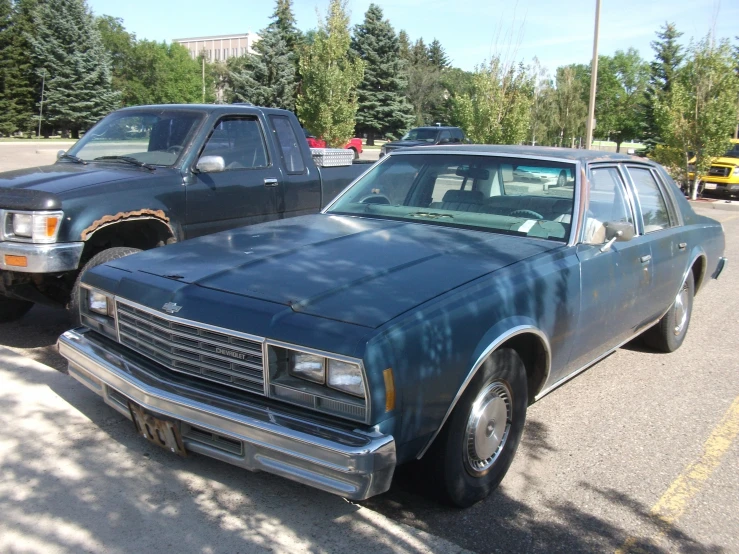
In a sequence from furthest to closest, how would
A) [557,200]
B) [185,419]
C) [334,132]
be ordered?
[334,132]
[557,200]
[185,419]

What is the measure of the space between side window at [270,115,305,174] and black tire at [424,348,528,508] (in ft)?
12.8

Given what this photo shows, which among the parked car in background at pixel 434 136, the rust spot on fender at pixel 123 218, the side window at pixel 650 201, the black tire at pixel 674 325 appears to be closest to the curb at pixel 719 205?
the parked car in background at pixel 434 136

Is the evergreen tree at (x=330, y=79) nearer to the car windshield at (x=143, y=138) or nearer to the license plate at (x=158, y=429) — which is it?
the car windshield at (x=143, y=138)

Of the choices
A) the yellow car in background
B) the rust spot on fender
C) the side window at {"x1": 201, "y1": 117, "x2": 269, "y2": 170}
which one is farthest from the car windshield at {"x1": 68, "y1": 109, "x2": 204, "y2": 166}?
the yellow car in background

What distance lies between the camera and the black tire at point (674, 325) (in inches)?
225

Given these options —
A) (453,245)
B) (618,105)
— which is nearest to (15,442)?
(453,245)

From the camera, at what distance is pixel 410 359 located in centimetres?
282

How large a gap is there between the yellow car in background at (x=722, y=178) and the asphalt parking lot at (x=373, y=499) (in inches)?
712

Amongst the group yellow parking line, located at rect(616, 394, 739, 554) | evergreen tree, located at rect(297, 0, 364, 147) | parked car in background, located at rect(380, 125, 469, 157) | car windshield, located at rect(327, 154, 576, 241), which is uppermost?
evergreen tree, located at rect(297, 0, 364, 147)

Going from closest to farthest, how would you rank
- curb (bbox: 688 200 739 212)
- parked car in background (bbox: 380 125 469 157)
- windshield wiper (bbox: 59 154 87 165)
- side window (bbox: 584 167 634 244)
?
1. side window (bbox: 584 167 634 244)
2. windshield wiper (bbox: 59 154 87 165)
3. curb (bbox: 688 200 739 212)
4. parked car in background (bbox: 380 125 469 157)

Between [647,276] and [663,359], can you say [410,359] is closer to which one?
[647,276]

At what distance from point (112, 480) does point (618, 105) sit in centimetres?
5545

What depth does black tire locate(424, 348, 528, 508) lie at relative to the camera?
3125 mm

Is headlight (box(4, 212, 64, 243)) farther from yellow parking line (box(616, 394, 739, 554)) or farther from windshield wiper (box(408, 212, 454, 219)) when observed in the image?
yellow parking line (box(616, 394, 739, 554))
